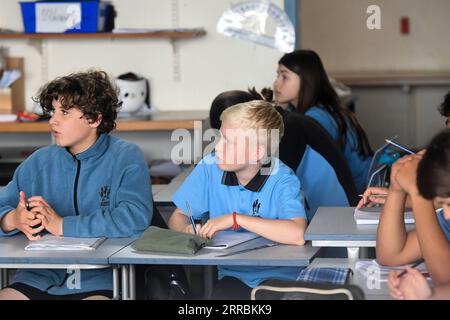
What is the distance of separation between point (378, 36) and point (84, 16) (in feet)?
11.1

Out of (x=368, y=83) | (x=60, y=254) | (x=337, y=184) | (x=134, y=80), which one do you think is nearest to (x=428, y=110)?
(x=368, y=83)

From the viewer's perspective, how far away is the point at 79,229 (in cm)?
298

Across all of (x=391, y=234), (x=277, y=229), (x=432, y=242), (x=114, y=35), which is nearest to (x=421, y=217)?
(x=432, y=242)

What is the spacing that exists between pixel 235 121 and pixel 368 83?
4.86m

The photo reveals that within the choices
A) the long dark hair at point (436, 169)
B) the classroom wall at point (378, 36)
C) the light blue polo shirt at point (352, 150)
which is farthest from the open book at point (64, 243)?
the classroom wall at point (378, 36)

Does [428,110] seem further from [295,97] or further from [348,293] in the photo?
[348,293]

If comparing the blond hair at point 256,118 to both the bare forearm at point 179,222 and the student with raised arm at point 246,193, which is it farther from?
the bare forearm at point 179,222

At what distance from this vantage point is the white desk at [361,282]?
2328 mm

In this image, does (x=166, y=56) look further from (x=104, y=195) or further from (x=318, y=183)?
(x=104, y=195)

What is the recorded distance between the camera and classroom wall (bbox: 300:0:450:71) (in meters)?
7.95

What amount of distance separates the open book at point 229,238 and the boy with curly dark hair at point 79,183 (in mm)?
261

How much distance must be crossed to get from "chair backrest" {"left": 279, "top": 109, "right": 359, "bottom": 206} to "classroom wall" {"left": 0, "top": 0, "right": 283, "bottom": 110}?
6.30 feet

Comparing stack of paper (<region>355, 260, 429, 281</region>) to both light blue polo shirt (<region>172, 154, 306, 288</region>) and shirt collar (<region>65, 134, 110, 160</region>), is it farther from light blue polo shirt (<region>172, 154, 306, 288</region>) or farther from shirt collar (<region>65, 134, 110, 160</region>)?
shirt collar (<region>65, 134, 110, 160</region>)

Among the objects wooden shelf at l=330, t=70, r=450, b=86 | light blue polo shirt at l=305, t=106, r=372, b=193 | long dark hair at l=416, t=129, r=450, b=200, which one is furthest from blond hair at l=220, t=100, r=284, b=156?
wooden shelf at l=330, t=70, r=450, b=86
